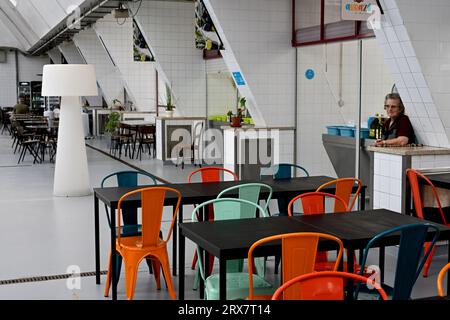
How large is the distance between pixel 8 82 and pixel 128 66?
541 inches

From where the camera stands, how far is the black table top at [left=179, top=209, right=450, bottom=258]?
10.7ft

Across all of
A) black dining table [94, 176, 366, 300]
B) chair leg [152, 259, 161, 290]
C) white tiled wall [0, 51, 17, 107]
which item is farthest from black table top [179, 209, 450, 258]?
white tiled wall [0, 51, 17, 107]

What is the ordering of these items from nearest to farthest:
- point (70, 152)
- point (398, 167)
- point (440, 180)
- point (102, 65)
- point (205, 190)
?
point (205, 190), point (440, 180), point (398, 167), point (70, 152), point (102, 65)

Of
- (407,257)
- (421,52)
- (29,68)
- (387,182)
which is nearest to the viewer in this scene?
(407,257)

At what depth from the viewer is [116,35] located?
16.3m

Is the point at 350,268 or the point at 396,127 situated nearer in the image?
the point at 350,268

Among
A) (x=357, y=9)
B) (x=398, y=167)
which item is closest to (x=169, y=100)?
(x=398, y=167)

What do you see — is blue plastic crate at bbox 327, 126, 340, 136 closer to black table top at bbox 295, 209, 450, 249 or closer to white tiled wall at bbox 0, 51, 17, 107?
black table top at bbox 295, 209, 450, 249

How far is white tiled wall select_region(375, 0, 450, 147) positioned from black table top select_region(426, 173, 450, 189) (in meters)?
0.41

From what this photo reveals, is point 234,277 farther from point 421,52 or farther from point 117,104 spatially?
point 117,104

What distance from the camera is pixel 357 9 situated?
5496mm
